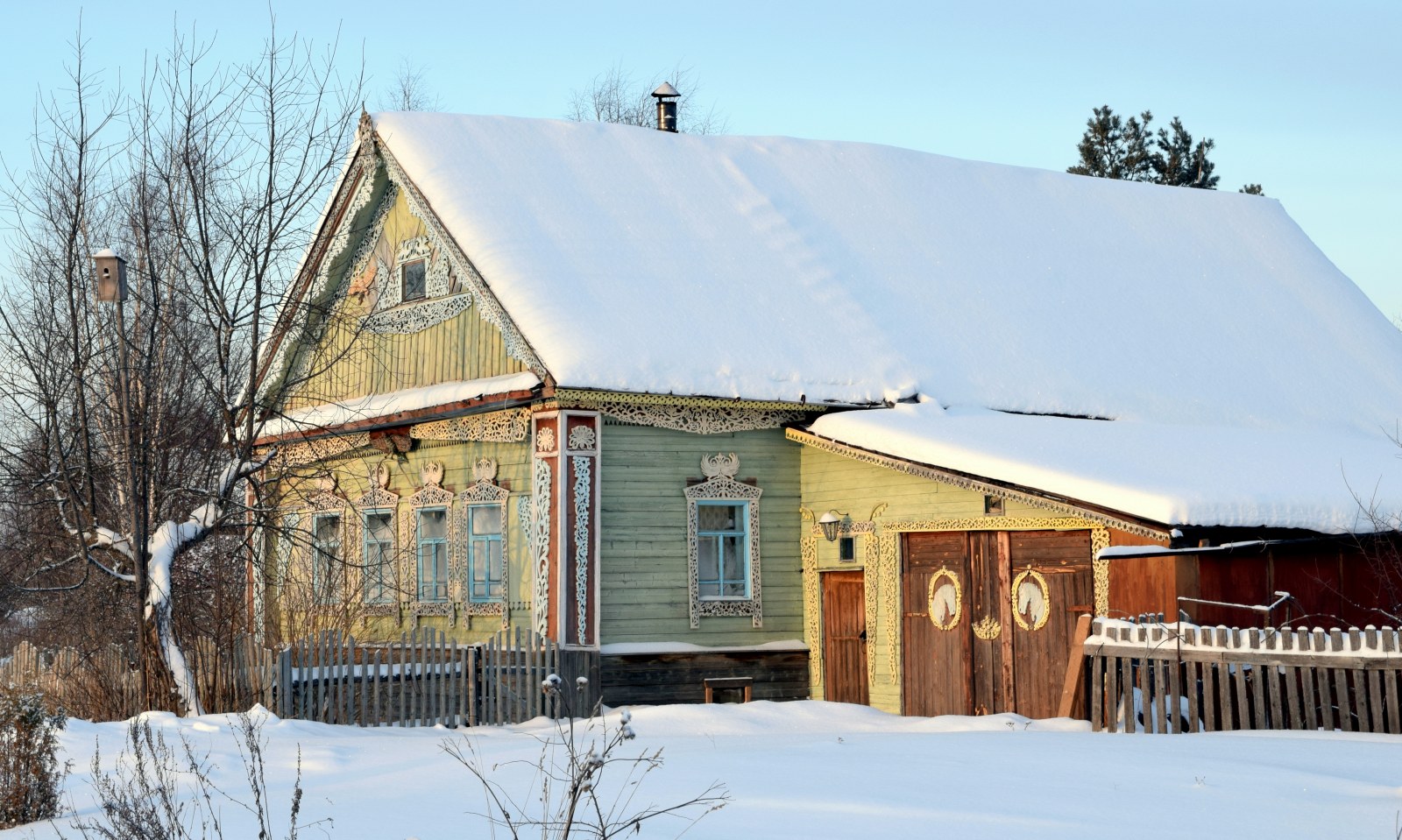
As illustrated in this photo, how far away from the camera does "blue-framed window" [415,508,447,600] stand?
1888 cm

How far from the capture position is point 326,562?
818 inches

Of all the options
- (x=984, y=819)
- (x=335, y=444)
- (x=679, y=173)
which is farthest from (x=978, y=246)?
(x=984, y=819)

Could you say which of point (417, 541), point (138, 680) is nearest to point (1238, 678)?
point (417, 541)

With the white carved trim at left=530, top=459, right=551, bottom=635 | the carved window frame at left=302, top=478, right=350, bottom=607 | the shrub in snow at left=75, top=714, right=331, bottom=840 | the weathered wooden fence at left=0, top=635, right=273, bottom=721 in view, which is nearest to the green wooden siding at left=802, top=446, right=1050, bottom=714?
the white carved trim at left=530, top=459, right=551, bottom=635

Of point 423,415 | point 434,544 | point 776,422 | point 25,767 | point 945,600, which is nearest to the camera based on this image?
point 25,767

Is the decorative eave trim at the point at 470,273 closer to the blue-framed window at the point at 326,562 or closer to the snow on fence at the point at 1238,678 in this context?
the blue-framed window at the point at 326,562

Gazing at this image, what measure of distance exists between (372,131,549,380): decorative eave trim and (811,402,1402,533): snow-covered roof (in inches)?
129

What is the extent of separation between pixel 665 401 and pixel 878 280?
4344 millimetres

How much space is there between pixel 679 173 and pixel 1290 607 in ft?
32.3

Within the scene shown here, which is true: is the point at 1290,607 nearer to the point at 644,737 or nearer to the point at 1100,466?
the point at 1100,466

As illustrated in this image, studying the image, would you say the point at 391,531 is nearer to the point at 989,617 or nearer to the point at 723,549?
the point at 723,549

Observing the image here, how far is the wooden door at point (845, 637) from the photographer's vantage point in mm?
17594

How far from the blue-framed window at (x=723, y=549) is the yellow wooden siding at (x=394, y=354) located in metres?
2.72

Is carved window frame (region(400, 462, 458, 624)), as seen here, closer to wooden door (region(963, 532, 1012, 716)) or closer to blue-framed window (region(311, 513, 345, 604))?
blue-framed window (region(311, 513, 345, 604))
